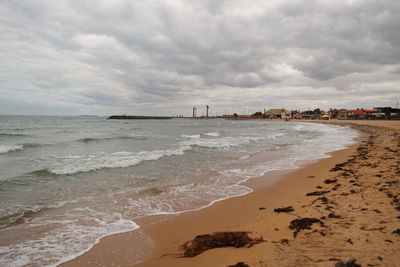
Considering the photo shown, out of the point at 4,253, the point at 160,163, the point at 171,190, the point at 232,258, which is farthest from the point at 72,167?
the point at 232,258

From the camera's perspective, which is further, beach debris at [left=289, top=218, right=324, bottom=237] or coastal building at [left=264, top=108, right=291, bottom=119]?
coastal building at [left=264, top=108, right=291, bottom=119]

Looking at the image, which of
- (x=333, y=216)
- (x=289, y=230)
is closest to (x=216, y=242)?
(x=289, y=230)

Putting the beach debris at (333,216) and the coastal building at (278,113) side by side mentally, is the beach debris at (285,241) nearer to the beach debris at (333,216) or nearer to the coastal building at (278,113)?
the beach debris at (333,216)

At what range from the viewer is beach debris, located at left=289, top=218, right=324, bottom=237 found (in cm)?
420

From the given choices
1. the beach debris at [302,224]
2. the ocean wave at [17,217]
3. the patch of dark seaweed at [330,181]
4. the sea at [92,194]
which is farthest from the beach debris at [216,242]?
the patch of dark seaweed at [330,181]

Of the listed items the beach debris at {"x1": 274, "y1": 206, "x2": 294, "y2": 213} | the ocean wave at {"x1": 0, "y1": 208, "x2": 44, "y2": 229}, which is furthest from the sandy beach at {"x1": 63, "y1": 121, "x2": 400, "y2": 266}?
the ocean wave at {"x1": 0, "y1": 208, "x2": 44, "y2": 229}

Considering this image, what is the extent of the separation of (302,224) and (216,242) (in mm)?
1701

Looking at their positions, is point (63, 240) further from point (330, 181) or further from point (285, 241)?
point (330, 181)

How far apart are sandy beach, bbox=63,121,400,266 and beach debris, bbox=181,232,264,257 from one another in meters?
0.04

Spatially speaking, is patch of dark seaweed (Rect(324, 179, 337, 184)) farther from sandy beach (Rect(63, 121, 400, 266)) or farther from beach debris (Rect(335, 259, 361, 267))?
beach debris (Rect(335, 259, 361, 267))

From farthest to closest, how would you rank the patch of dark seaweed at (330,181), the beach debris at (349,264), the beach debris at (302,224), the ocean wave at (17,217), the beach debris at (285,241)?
the patch of dark seaweed at (330,181), the ocean wave at (17,217), the beach debris at (302,224), the beach debris at (285,241), the beach debris at (349,264)

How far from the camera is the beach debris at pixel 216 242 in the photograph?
12.6 feet

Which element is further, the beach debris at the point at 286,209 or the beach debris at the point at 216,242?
the beach debris at the point at 286,209

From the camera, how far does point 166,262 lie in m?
3.62
